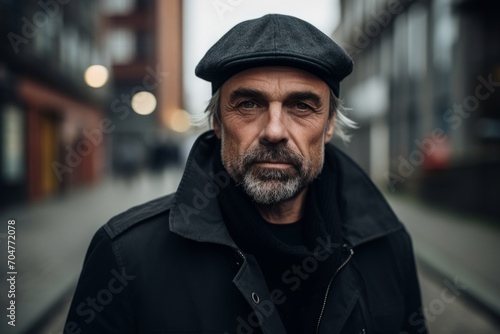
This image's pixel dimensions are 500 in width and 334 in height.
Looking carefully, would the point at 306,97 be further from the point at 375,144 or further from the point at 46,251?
the point at 375,144

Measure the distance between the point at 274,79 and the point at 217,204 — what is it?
523 millimetres

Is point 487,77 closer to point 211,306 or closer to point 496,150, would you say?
point 496,150

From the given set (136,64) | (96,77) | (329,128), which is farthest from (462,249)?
(136,64)

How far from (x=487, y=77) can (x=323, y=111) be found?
1339 cm

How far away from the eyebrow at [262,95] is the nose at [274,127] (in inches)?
2.1

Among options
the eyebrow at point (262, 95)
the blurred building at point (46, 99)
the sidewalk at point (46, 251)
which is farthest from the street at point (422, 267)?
the blurred building at point (46, 99)

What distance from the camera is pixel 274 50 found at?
75.9 inches

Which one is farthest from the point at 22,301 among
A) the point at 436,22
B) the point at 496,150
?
the point at 436,22

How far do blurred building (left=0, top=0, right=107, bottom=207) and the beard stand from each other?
1348 cm

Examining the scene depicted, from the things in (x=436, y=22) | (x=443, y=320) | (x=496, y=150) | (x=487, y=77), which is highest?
(x=436, y=22)

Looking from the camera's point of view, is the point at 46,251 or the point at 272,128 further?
the point at 46,251

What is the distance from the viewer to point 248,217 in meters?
1.97

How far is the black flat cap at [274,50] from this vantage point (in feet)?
6.34

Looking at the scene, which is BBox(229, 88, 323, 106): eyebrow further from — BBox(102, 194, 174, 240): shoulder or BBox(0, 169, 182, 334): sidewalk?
BBox(0, 169, 182, 334): sidewalk
